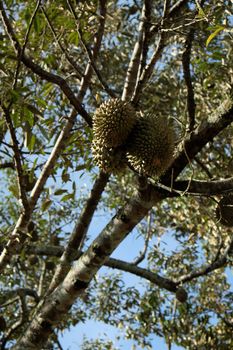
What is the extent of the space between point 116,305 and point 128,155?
5264 mm

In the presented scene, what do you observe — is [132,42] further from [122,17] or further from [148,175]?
[148,175]

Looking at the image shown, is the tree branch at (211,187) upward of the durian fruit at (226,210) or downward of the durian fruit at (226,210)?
downward

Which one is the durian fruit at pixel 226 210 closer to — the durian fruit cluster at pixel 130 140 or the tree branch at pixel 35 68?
the durian fruit cluster at pixel 130 140

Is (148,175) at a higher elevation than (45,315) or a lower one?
higher

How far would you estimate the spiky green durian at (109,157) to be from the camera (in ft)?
6.93

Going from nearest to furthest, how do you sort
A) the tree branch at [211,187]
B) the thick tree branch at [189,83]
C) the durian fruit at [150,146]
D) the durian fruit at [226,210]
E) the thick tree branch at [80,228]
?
the tree branch at [211,187] → the durian fruit at [150,146] → the durian fruit at [226,210] → the thick tree branch at [189,83] → the thick tree branch at [80,228]

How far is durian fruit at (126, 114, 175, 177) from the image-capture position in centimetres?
203

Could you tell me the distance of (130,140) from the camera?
2.13 metres

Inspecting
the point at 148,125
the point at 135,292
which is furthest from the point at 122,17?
the point at 148,125

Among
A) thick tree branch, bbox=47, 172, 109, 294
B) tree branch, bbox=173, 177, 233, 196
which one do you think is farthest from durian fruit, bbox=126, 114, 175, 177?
thick tree branch, bbox=47, 172, 109, 294

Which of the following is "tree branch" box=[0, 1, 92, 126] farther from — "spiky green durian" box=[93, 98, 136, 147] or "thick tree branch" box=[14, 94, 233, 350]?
"thick tree branch" box=[14, 94, 233, 350]

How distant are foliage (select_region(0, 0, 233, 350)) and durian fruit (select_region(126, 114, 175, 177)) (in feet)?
0.19

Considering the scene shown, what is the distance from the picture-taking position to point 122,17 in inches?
237

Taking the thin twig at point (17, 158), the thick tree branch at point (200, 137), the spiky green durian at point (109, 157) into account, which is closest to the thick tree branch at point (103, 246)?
the thick tree branch at point (200, 137)
